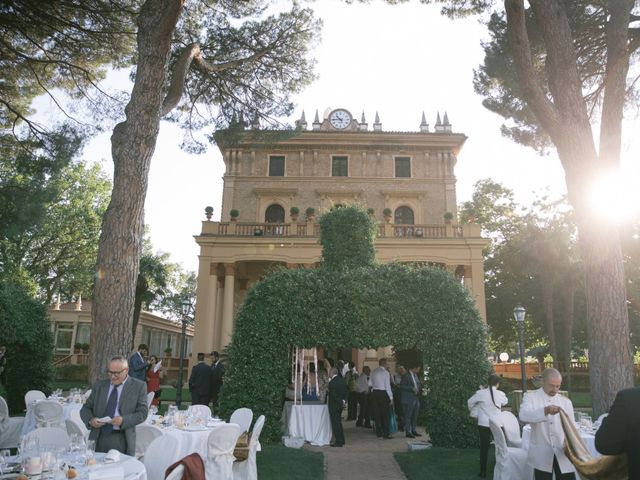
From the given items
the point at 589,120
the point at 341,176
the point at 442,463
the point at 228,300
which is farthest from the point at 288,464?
the point at 341,176

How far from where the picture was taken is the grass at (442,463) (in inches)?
299

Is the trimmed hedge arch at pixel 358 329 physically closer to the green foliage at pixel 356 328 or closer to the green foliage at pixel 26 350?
the green foliage at pixel 356 328

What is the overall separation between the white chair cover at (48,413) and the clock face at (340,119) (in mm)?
25494

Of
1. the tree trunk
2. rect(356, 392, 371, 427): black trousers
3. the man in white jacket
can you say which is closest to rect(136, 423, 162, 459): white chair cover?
the tree trunk

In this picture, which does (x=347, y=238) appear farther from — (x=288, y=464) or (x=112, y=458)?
(x=112, y=458)

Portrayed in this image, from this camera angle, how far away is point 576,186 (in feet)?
26.5

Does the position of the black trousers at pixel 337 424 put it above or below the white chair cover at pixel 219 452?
below

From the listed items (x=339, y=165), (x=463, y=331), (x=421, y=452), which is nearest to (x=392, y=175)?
(x=339, y=165)

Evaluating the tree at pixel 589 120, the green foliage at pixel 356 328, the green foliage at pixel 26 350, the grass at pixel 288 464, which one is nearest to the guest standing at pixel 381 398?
the green foliage at pixel 356 328

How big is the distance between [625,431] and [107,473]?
381cm

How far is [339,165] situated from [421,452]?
70.7ft

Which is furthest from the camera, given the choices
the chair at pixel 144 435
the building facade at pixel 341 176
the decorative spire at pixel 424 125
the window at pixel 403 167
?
the decorative spire at pixel 424 125

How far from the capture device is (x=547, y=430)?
17.3 feet

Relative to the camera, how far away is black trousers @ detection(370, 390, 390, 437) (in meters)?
11.5
